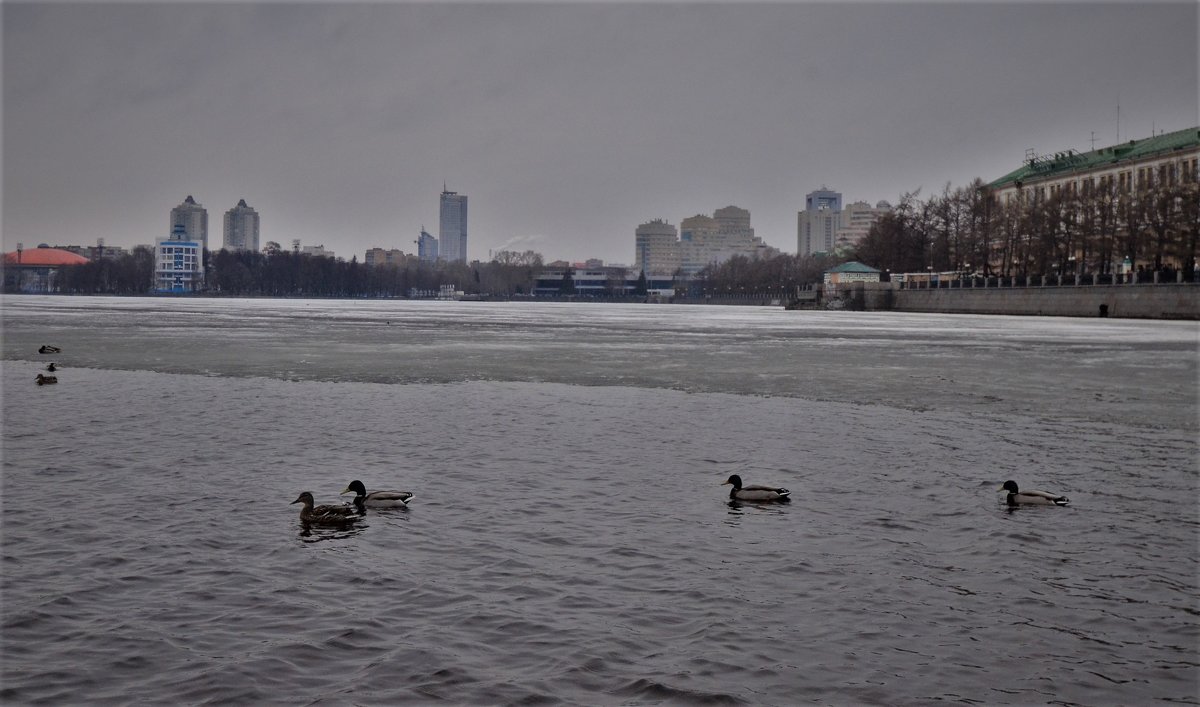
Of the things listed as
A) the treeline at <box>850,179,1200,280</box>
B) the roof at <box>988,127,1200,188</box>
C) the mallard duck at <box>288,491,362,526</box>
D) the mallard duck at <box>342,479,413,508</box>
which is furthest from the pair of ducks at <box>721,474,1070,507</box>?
the roof at <box>988,127,1200,188</box>

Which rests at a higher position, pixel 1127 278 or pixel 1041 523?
pixel 1127 278

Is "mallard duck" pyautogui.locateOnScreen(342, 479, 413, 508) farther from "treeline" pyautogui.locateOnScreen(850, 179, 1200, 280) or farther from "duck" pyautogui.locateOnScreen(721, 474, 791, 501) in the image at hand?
"treeline" pyautogui.locateOnScreen(850, 179, 1200, 280)

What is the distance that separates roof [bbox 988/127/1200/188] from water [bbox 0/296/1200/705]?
340ft

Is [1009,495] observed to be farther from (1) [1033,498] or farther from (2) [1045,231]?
(2) [1045,231]

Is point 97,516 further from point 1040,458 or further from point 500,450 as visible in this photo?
point 1040,458

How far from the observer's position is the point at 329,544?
431 inches

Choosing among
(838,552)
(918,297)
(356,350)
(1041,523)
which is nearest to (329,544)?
(838,552)

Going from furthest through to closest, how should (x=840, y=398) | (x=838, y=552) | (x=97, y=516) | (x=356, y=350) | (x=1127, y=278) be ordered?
(x=1127, y=278), (x=356, y=350), (x=840, y=398), (x=97, y=516), (x=838, y=552)

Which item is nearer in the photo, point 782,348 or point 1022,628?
point 1022,628

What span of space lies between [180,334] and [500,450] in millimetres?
40239

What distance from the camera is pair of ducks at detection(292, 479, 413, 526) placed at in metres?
11.5

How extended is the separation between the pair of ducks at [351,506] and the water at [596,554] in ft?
0.63

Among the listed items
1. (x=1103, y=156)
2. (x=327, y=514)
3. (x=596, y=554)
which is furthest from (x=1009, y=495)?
(x=1103, y=156)

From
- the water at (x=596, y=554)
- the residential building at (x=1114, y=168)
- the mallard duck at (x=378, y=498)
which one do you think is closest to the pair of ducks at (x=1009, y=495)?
the water at (x=596, y=554)
